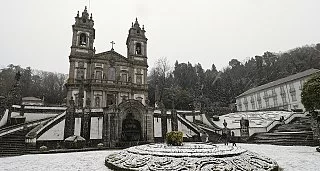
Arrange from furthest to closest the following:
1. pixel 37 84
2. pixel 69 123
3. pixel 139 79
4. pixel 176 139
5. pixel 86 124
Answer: pixel 37 84
pixel 139 79
pixel 86 124
pixel 69 123
pixel 176 139

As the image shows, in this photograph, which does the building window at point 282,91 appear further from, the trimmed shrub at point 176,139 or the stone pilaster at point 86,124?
the trimmed shrub at point 176,139

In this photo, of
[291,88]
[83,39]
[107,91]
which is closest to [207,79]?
[291,88]

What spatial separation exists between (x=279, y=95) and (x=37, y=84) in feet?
240

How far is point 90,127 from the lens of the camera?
23031 millimetres

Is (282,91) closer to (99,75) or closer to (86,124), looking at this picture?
(99,75)

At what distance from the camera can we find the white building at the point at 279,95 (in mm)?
45419

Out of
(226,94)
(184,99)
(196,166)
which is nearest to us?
(196,166)

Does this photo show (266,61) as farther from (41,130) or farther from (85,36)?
(41,130)

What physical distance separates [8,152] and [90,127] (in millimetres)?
7804

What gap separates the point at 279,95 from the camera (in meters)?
50.1

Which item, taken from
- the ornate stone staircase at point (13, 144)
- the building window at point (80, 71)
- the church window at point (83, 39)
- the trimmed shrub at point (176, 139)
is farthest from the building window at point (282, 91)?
the ornate stone staircase at point (13, 144)

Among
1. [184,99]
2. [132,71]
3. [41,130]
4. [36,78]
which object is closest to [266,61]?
[184,99]

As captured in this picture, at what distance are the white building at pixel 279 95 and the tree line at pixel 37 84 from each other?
Answer: 52.0m

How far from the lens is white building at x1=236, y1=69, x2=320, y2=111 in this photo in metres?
45.4
